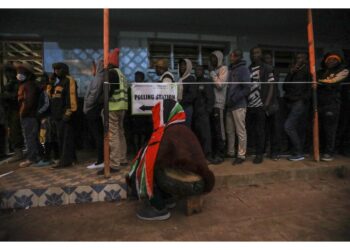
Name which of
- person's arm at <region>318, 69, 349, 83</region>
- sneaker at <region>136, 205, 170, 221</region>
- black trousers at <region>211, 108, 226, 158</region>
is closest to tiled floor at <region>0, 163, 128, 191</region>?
sneaker at <region>136, 205, 170, 221</region>

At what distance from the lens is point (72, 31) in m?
5.85

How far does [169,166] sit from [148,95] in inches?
62.2

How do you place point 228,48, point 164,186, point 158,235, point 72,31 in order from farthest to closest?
point 228,48, point 72,31, point 164,186, point 158,235

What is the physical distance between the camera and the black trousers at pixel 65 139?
12.9ft

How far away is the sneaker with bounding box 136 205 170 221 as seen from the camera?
2.73m

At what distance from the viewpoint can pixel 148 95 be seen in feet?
12.8

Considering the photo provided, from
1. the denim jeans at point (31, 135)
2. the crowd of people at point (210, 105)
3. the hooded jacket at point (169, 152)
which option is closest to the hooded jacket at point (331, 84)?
the crowd of people at point (210, 105)

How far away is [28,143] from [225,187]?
10.6ft

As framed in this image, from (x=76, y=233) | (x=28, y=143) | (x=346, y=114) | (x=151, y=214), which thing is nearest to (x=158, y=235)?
(x=151, y=214)

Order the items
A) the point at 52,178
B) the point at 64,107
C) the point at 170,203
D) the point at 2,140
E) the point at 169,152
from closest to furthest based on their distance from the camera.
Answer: the point at 169,152, the point at 170,203, the point at 52,178, the point at 64,107, the point at 2,140

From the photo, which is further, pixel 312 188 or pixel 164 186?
pixel 312 188

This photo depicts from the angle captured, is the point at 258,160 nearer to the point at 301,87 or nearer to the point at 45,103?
the point at 301,87

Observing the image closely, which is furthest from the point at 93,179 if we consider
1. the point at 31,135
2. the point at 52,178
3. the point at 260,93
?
the point at 260,93

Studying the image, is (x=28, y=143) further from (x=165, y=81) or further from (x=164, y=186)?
(x=164, y=186)
